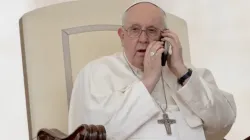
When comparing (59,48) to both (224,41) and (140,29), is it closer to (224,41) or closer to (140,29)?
(140,29)

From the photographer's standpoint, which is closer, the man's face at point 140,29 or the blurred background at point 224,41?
the man's face at point 140,29

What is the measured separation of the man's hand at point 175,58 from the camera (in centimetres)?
232

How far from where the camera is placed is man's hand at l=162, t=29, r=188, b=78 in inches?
91.3

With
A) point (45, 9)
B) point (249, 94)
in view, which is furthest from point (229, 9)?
point (45, 9)

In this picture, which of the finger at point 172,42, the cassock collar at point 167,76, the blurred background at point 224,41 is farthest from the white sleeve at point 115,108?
the blurred background at point 224,41

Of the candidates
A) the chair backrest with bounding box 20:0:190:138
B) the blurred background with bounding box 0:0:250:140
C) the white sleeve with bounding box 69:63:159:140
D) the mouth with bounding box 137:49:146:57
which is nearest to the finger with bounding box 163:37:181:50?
the mouth with bounding box 137:49:146:57

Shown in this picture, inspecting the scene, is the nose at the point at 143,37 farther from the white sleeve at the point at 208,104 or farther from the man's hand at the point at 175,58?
the white sleeve at the point at 208,104

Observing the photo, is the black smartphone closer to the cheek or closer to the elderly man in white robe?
the elderly man in white robe

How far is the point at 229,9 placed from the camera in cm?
335

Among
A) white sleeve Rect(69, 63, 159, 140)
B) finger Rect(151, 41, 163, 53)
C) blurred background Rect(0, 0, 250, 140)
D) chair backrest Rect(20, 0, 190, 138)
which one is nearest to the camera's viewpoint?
white sleeve Rect(69, 63, 159, 140)

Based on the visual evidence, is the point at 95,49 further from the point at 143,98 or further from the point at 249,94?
the point at 249,94

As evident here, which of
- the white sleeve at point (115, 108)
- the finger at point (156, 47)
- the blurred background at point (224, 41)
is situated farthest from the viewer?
the blurred background at point (224, 41)

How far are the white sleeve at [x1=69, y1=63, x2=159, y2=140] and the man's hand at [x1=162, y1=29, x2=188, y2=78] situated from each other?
7.2 inches

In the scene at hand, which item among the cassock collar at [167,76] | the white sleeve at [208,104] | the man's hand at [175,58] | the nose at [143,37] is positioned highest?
the nose at [143,37]
